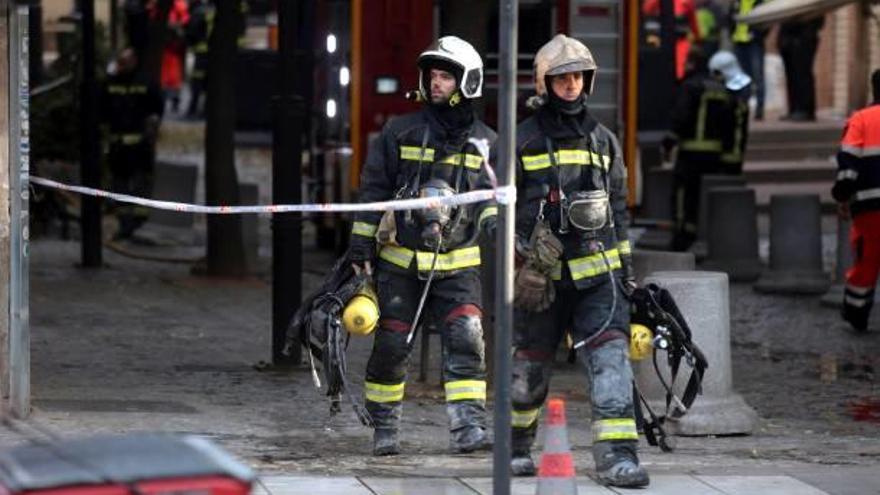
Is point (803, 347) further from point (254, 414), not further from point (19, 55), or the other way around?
point (19, 55)

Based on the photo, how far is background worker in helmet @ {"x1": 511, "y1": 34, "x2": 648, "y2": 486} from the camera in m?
8.87

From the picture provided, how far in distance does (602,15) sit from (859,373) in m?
4.84

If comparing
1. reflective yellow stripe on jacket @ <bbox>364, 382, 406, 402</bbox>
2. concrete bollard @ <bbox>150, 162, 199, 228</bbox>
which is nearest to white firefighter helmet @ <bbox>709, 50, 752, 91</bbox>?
concrete bollard @ <bbox>150, 162, 199, 228</bbox>

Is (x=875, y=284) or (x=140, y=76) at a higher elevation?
(x=140, y=76)

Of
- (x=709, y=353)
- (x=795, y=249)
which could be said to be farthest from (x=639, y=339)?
(x=795, y=249)

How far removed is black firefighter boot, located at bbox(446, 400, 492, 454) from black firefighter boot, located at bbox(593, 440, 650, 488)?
0.73 m

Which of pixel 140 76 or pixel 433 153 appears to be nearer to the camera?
pixel 433 153

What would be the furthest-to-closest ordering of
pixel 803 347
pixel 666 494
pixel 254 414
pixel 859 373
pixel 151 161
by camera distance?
pixel 151 161 < pixel 803 347 < pixel 859 373 < pixel 254 414 < pixel 666 494

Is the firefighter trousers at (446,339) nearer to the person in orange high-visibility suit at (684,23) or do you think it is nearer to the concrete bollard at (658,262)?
the concrete bollard at (658,262)

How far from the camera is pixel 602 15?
1716 centimetres

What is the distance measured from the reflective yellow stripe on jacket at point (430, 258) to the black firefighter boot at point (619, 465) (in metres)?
1.09

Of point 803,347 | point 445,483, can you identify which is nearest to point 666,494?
point 445,483

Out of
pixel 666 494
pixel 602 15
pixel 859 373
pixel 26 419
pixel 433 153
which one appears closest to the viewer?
pixel 666 494

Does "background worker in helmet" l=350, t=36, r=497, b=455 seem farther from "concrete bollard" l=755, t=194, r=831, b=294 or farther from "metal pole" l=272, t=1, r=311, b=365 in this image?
"concrete bollard" l=755, t=194, r=831, b=294
